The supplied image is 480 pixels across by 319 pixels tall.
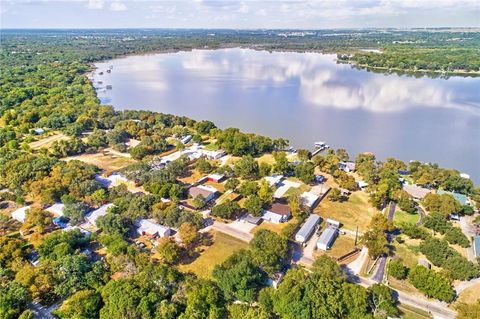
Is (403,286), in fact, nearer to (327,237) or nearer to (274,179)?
(327,237)

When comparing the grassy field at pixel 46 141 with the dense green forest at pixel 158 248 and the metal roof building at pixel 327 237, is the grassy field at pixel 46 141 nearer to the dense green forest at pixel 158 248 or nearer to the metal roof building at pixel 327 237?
the dense green forest at pixel 158 248

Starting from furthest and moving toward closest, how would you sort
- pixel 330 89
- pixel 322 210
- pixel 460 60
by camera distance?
pixel 460 60 → pixel 330 89 → pixel 322 210

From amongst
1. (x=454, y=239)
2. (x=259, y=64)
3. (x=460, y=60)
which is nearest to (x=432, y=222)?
(x=454, y=239)

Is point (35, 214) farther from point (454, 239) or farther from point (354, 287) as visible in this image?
point (454, 239)

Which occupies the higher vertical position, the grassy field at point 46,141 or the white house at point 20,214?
the grassy field at point 46,141

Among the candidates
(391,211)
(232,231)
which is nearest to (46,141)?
(232,231)

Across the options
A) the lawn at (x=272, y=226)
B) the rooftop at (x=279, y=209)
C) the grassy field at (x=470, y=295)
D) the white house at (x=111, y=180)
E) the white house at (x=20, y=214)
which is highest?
the white house at (x=111, y=180)

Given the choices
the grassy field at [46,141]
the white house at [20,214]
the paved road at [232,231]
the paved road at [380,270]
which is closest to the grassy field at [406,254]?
the paved road at [380,270]
